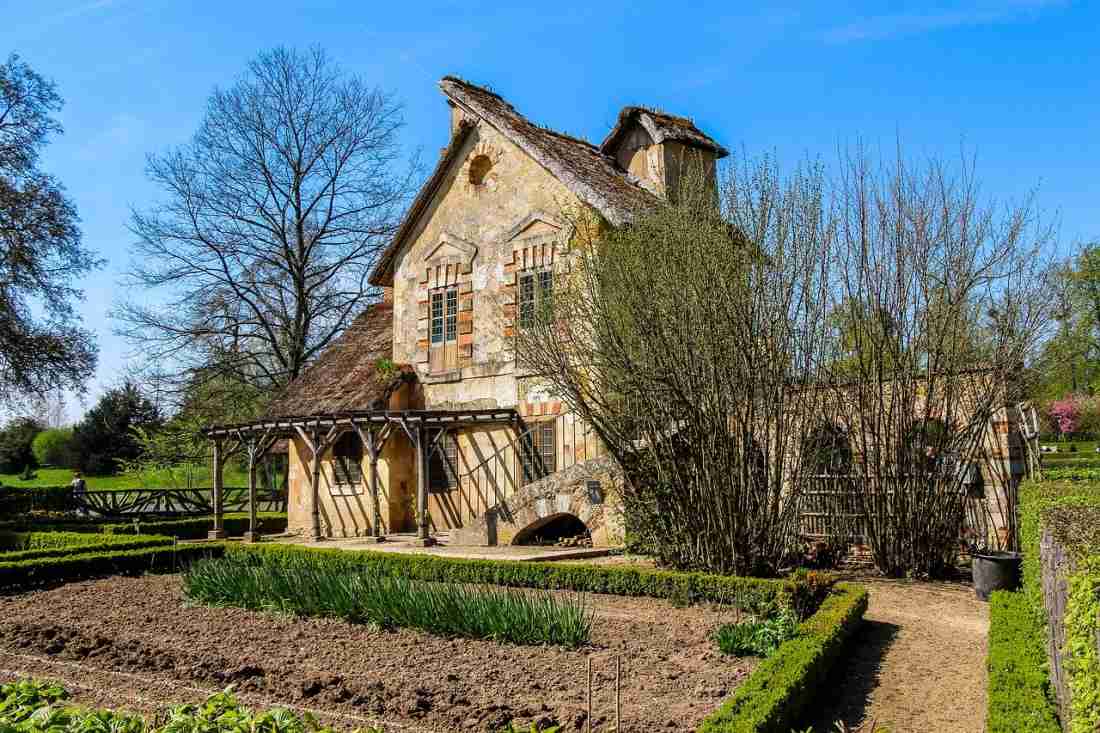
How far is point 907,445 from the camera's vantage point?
40.4 feet

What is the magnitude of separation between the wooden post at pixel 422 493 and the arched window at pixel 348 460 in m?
3.64

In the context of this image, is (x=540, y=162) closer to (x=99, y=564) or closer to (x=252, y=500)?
(x=252, y=500)

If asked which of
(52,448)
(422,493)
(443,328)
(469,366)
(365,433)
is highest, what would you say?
(443,328)

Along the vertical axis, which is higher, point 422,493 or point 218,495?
point 422,493

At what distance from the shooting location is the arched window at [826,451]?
11.7m

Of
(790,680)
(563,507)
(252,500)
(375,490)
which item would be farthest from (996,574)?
(252,500)

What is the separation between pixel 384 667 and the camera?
7492mm

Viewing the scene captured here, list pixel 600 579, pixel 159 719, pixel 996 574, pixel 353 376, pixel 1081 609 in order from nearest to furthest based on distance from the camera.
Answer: pixel 1081 609 → pixel 159 719 → pixel 996 574 → pixel 600 579 → pixel 353 376

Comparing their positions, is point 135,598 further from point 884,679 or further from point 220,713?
point 884,679

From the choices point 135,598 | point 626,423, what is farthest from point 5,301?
point 626,423

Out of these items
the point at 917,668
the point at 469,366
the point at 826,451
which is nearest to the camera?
the point at 917,668

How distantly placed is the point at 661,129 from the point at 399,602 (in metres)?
13.7

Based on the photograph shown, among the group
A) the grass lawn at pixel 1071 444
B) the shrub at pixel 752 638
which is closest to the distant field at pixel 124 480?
the shrub at pixel 752 638

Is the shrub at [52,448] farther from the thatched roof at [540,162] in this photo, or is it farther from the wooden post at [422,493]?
the wooden post at [422,493]
